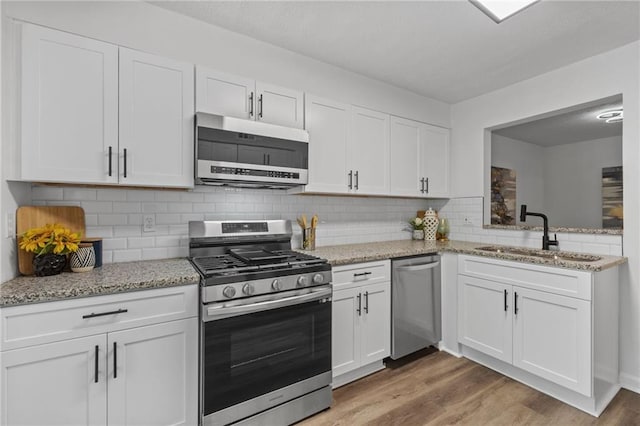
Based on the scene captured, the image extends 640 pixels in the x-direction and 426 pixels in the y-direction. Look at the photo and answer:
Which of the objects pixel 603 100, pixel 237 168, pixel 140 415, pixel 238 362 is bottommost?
pixel 140 415

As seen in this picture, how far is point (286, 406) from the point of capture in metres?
1.84

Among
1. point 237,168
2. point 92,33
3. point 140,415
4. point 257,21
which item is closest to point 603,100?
point 257,21

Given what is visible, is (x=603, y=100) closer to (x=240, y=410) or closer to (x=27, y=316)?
(x=240, y=410)

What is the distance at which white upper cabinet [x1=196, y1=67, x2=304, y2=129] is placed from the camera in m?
2.04

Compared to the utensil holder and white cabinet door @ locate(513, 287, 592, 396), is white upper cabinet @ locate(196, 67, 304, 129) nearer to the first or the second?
the utensil holder

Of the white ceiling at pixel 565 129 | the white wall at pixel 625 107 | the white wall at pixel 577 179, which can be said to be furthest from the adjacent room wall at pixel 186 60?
the white wall at pixel 577 179

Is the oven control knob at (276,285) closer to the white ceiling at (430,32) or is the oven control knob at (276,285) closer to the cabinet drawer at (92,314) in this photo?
the cabinet drawer at (92,314)

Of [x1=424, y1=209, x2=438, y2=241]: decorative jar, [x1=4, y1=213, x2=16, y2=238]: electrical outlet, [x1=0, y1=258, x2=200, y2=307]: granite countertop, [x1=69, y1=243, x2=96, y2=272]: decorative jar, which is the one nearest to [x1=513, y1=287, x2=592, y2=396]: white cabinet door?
[x1=424, y1=209, x2=438, y2=241]: decorative jar

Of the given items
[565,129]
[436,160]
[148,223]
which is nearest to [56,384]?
[148,223]

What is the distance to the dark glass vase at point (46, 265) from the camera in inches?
62.8

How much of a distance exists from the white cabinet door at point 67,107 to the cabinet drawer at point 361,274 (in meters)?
1.54

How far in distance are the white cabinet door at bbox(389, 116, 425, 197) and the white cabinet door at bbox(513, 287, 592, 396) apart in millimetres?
1307

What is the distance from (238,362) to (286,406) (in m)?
0.44

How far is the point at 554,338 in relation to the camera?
6.88 feet
